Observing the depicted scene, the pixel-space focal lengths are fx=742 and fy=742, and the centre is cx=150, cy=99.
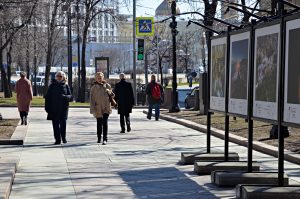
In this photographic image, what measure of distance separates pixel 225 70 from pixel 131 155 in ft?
13.5

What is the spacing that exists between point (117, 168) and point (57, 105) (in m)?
4.94

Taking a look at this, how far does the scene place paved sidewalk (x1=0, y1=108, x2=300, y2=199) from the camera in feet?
34.9

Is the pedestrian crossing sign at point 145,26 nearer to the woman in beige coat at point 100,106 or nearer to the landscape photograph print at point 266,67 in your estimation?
the woman in beige coat at point 100,106

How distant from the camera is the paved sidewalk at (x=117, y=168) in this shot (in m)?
10.6

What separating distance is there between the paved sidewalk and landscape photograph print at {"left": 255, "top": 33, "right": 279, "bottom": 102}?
1.53 metres

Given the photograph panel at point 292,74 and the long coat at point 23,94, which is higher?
the photograph panel at point 292,74

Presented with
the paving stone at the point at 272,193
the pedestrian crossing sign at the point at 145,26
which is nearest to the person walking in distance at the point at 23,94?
the paving stone at the point at 272,193

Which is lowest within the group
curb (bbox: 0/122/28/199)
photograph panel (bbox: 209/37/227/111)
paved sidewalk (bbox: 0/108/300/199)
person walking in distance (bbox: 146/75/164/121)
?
paved sidewalk (bbox: 0/108/300/199)

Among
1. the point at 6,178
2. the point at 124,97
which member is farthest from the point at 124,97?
the point at 6,178

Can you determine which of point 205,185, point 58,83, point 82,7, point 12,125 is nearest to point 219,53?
point 205,185

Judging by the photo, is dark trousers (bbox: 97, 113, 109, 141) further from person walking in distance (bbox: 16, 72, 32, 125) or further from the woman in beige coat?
person walking in distance (bbox: 16, 72, 32, 125)

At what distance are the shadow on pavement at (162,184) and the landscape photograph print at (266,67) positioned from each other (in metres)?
1.60

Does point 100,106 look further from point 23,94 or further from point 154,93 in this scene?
point 154,93

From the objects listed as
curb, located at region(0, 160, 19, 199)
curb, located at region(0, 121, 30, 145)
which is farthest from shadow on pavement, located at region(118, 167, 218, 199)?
curb, located at region(0, 121, 30, 145)
